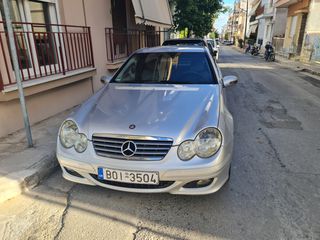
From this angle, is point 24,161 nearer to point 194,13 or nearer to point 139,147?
point 139,147

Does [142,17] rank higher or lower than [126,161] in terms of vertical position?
higher

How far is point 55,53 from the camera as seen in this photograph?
5.26 m

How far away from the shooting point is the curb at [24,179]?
2.77m

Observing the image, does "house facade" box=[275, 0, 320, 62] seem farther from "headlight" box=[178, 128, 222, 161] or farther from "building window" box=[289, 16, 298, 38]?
"headlight" box=[178, 128, 222, 161]

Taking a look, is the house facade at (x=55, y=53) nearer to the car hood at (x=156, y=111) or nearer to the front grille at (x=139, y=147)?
the car hood at (x=156, y=111)

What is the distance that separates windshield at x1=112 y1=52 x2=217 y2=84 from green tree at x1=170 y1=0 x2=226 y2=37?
13.2m

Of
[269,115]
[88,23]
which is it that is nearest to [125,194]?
[269,115]

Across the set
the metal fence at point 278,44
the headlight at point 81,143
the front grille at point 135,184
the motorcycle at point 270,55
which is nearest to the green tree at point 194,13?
the motorcycle at point 270,55

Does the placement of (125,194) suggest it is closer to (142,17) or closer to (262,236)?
(262,236)

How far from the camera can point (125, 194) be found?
2830 millimetres

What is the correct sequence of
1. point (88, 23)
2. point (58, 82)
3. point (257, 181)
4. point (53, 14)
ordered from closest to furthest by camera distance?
point (257, 181) < point (58, 82) < point (53, 14) < point (88, 23)

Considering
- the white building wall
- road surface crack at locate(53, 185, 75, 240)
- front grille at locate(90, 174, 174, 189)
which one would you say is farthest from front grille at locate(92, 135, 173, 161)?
the white building wall

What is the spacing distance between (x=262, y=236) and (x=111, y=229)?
4.38 ft

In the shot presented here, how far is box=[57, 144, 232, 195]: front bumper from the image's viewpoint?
231cm
